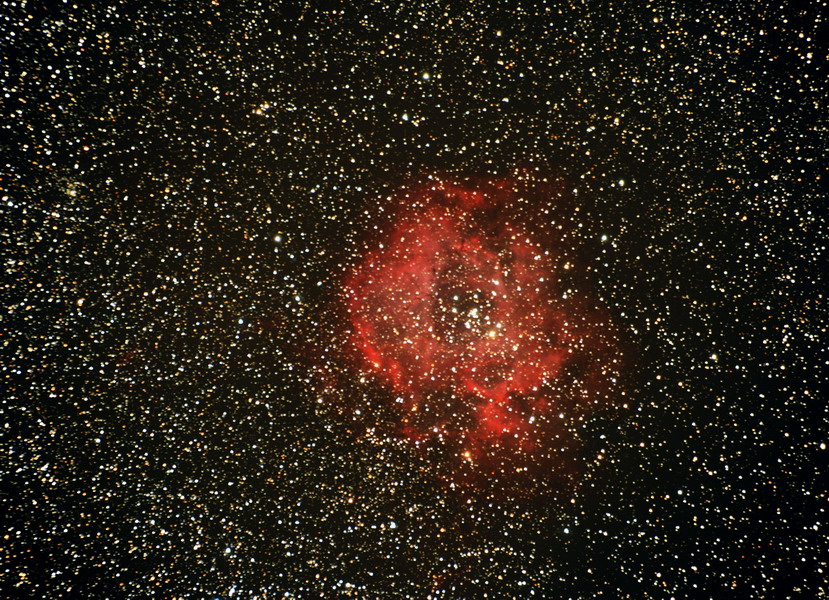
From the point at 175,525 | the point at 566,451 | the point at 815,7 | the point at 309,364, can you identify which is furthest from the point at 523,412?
the point at 815,7

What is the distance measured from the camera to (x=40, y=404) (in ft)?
0.94

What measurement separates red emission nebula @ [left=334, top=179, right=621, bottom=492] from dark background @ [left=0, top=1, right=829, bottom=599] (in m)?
0.02

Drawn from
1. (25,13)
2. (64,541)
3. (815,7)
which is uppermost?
(815,7)

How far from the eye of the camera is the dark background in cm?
29

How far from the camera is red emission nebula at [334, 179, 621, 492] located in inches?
12.3

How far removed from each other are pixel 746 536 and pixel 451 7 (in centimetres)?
52

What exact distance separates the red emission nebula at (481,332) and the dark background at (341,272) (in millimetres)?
22

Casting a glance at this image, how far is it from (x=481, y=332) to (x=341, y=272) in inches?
5.1

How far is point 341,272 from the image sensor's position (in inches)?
12.6

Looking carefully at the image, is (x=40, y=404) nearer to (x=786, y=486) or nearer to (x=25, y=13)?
(x=25, y=13)

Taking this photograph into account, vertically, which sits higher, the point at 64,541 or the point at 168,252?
the point at 168,252

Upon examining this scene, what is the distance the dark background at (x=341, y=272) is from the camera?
0.29 m

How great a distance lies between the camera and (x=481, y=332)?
321 mm

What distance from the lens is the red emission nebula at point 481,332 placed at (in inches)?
12.3
